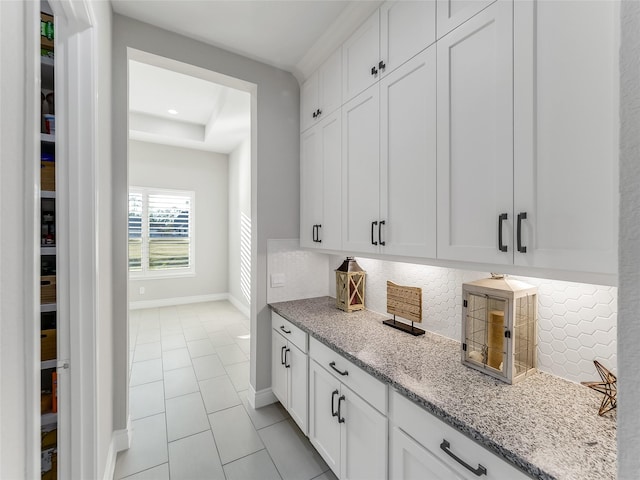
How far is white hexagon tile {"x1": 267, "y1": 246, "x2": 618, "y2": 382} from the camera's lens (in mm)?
1103

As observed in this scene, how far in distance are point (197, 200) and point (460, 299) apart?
536cm

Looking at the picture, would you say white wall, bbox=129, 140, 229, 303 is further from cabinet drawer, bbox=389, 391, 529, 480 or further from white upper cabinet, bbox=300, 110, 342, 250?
cabinet drawer, bbox=389, 391, 529, 480

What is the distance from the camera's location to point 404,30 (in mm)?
1513

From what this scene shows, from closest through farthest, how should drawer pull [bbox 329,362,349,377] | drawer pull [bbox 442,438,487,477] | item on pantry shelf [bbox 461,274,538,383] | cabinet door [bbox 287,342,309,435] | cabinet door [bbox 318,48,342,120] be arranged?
drawer pull [bbox 442,438,487,477] < item on pantry shelf [bbox 461,274,538,383] < drawer pull [bbox 329,362,349,377] < cabinet door [bbox 287,342,309,435] < cabinet door [bbox 318,48,342,120]

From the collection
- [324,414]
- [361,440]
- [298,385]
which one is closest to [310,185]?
[298,385]

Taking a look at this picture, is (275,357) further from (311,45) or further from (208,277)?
(208,277)

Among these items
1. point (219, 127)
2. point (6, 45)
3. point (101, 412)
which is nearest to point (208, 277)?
point (219, 127)

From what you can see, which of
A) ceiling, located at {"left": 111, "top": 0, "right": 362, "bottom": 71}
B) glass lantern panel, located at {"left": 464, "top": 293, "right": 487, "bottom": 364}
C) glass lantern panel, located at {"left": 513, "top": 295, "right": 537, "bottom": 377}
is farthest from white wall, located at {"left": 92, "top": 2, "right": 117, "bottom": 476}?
glass lantern panel, located at {"left": 513, "top": 295, "right": 537, "bottom": 377}

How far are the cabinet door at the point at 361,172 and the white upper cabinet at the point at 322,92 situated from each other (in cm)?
20

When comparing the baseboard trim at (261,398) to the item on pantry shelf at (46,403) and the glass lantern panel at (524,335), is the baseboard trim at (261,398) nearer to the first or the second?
the item on pantry shelf at (46,403)

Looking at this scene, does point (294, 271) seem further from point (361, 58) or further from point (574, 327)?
point (574, 327)

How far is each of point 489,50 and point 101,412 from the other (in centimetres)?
246

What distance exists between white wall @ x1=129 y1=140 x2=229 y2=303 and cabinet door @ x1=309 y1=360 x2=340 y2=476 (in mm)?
4568

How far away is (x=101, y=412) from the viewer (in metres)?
1.52
